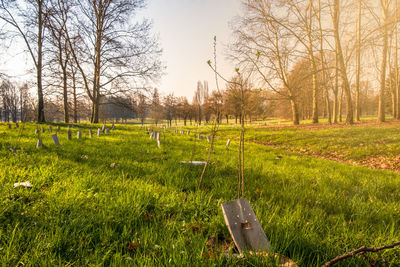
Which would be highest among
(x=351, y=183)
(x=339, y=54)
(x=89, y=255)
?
(x=339, y=54)

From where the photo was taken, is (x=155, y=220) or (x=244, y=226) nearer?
(x=244, y=226)

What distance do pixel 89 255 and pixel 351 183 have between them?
422 centimetres

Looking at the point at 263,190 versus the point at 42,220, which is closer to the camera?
the point at 42,220

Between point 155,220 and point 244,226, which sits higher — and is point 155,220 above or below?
below

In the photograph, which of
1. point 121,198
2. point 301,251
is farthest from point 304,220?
point 121,198

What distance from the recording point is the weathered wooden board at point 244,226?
48.6 inches

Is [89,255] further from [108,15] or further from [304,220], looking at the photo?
[108,15]

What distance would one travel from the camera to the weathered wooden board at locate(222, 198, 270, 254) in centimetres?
123

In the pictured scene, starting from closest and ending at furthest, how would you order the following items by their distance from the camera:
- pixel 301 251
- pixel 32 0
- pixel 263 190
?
pixel 301 251 → pixel 263 190 → pixel 32 0

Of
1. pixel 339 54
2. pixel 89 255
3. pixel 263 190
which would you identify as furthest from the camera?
pixel 339 54

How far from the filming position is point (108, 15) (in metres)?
15.1

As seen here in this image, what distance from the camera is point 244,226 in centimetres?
130

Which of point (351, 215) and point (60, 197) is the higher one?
point (60, 197)

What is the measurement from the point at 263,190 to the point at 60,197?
239 cm
